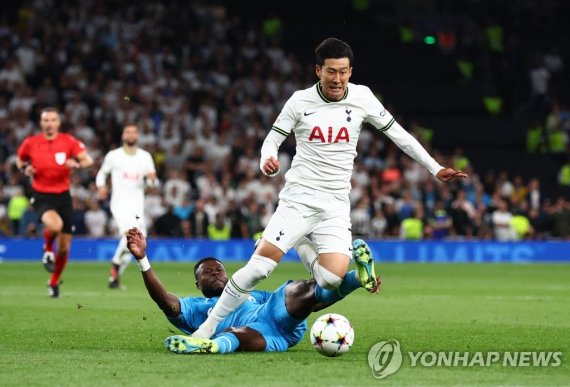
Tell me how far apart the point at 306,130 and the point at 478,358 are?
7.27 ft

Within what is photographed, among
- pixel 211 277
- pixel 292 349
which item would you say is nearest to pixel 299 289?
pixel 292 349

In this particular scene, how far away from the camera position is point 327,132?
9.26 m

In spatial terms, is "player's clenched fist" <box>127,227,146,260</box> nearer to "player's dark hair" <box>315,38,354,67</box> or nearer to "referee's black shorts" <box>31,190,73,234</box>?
"player's dark hair" <box>315,38,354,67</box>

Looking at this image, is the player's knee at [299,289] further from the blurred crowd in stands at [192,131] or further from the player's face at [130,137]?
the blurred crowd in stands at [192,131]

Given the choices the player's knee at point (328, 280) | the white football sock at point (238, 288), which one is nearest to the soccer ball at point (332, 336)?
the player's knee at point (328, 280)

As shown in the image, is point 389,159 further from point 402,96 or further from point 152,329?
point 152,329

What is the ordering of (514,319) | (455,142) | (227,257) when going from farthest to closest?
(455,142), (227,257), (514,319)

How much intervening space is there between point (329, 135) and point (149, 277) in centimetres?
180

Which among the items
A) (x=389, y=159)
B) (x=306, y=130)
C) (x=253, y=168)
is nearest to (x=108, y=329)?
(x=306, y=130)

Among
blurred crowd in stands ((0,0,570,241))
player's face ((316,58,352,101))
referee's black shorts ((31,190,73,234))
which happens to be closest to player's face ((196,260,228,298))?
player's face ((316,58,352,101))

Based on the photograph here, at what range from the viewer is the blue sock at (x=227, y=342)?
884cm

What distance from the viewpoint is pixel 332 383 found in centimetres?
741

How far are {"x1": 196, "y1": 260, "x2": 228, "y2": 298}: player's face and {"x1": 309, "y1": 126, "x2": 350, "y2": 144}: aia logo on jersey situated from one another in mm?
1347

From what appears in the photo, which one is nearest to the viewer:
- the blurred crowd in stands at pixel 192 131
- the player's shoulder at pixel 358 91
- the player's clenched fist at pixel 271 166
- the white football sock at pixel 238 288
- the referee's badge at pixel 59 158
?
the player's clenched fist at pixel 271 166
